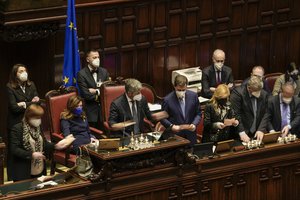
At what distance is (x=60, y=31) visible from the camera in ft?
36.9

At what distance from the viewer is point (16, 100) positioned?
32.8ft

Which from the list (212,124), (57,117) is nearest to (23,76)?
(57,117)

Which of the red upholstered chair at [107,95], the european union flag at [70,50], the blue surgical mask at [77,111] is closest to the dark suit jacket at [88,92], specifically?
the red upholstered chair at [107,95]

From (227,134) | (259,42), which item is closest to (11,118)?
(227,134)

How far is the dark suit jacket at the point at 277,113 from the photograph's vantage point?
33.4ft

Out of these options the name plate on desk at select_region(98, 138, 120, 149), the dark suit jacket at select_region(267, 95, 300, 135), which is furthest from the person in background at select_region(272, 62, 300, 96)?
the name plate on desk at select_region(98, 138, 120, 149)

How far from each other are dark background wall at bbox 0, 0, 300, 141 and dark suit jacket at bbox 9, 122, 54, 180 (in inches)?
62.3

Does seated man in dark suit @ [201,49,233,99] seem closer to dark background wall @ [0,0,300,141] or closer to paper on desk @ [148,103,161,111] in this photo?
paper on desk @ [148,103,161,111]

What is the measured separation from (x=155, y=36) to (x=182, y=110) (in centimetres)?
219

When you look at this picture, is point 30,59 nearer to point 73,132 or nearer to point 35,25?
point 35,25

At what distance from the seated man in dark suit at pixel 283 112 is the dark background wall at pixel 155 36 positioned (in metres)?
2.28

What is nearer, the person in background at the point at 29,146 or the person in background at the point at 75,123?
the person in background at the point at 29,146

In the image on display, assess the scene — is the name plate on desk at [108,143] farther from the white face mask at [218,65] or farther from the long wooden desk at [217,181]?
the white face mask at [218,65]

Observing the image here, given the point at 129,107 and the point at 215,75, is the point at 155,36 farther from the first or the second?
A: the point at 129,107
